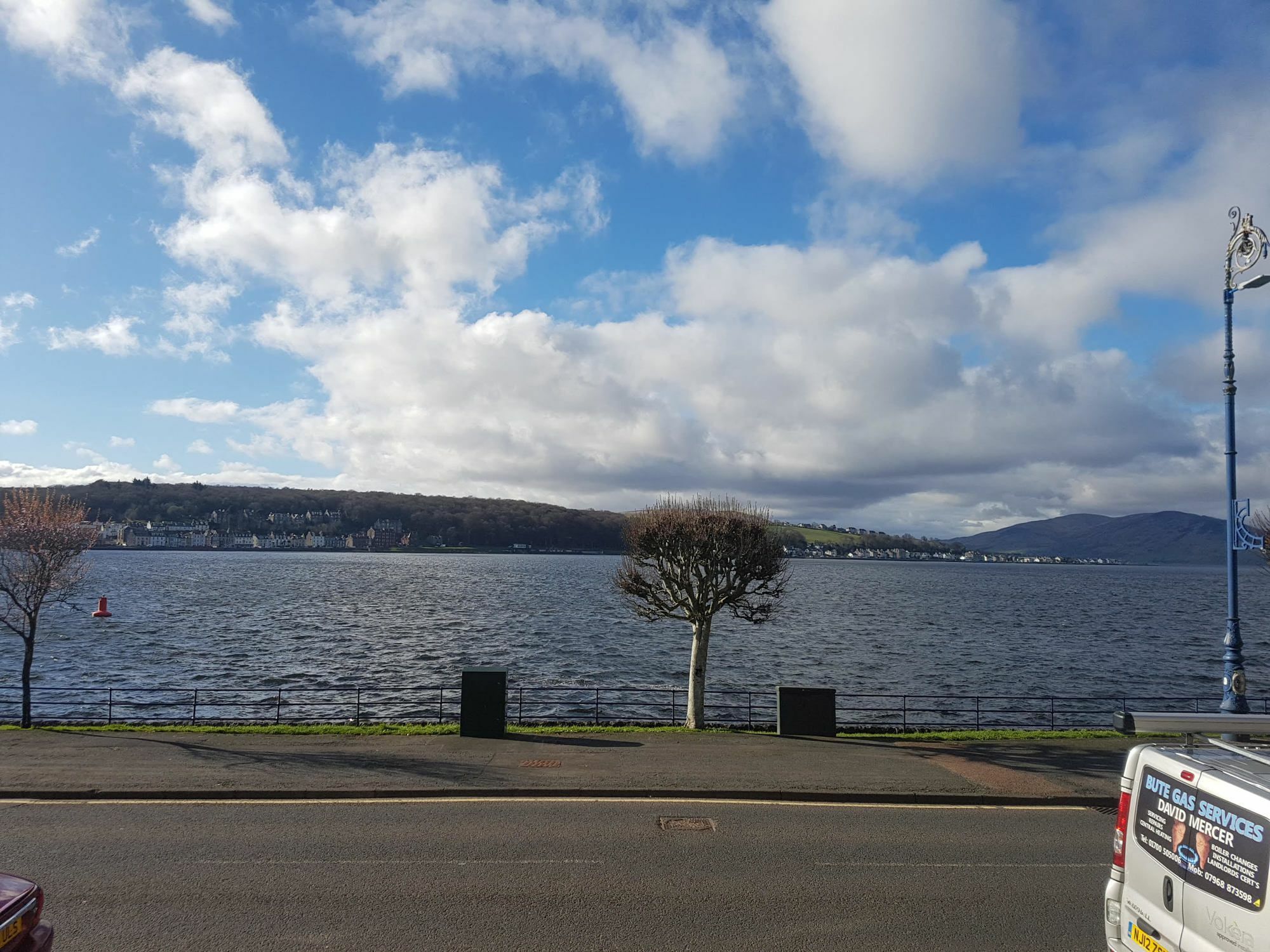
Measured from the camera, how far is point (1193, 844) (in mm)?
5648

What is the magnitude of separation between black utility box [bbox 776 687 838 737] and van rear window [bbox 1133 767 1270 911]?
40.8 feet

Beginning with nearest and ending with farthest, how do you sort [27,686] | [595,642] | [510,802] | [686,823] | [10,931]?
[10,931], [686,823], [510,802], [27,686], [595,642]

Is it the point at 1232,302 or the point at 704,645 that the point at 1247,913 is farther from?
the point at 704,645

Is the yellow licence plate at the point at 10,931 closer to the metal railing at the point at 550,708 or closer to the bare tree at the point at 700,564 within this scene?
the bare tree at the point at 700,564

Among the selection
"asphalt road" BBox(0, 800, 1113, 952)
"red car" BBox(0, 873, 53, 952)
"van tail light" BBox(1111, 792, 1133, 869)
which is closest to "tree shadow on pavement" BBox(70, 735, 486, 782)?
"asphalt road" BBox(0, 800, 1113, 952)

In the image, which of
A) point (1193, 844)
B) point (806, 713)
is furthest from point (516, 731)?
point (1193, 844)

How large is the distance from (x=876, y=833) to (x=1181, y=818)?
241 inches

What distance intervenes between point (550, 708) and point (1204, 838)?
26.7 metres

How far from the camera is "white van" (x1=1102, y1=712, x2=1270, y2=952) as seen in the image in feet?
17.0

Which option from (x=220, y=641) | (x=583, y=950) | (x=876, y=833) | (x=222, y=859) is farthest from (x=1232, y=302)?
(x=220, y=641)

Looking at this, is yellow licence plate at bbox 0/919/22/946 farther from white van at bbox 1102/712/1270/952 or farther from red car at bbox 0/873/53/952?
white van at bbox 1102/712/1270/952

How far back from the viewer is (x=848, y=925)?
8148mm

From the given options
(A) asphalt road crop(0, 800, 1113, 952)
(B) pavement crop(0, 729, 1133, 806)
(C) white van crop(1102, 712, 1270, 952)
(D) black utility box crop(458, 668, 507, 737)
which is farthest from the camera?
(D) black utility box crop(458, 668, 507, 737)

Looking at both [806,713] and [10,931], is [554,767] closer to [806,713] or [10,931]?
[806,713]
